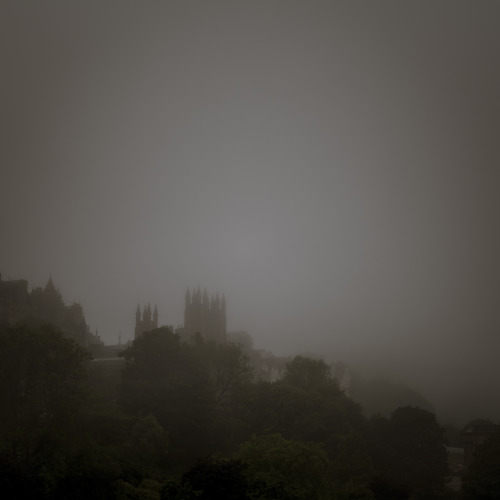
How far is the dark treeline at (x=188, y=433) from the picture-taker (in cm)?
3363

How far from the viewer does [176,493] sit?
104 ft

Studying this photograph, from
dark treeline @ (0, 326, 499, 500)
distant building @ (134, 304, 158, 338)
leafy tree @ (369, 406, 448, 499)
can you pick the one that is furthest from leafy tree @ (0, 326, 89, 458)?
distant building @ (134, 304, 158, 338)

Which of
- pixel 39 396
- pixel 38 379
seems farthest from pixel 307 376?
pixel 38 379

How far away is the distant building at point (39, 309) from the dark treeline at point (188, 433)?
20376 mm

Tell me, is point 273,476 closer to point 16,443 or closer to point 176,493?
point 176,493

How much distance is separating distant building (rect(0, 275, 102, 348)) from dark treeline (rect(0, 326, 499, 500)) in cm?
2038

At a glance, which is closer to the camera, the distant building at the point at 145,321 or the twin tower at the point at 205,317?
the distant building at the point at 145,321

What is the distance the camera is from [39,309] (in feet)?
321

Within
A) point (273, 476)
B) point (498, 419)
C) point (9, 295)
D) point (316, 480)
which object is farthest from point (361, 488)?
point (498, 419)

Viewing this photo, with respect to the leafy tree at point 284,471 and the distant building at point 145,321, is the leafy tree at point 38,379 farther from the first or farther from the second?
the distant building at point 145,321

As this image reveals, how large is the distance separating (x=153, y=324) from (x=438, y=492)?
3501 inches

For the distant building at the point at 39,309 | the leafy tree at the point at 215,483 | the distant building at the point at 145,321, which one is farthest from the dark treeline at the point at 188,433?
the distant building at the point at 145,321

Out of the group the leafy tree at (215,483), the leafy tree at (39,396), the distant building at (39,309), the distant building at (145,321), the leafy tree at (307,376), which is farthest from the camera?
the distant building at (145,321)

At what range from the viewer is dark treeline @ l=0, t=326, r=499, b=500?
33.6 m
